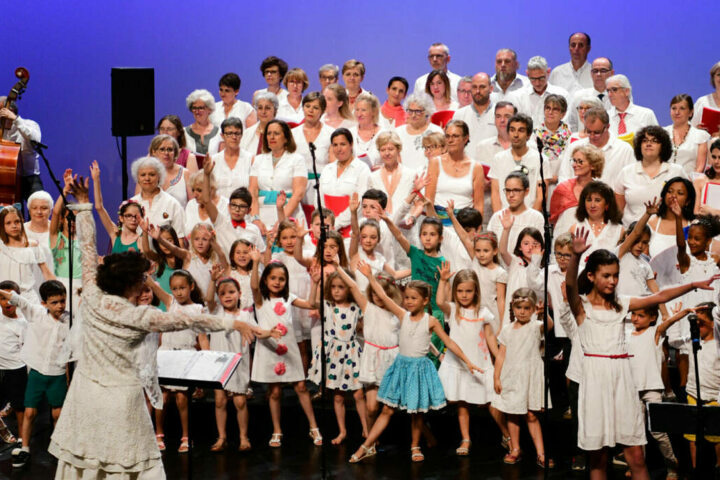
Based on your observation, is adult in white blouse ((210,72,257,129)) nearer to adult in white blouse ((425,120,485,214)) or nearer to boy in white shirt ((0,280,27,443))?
adult in white blouse ((425,120,485,214))

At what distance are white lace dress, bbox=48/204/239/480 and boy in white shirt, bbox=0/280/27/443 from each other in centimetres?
205

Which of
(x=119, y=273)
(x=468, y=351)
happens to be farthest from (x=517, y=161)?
(x=119, y=273)

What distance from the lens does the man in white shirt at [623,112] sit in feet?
20.9

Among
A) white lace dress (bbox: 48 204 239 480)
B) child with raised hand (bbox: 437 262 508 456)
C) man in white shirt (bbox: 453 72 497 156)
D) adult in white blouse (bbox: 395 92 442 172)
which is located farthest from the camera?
man in white shirt (bbox: 453 72 497 156)

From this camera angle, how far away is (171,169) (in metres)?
6.44

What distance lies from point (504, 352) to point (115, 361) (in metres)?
2.20

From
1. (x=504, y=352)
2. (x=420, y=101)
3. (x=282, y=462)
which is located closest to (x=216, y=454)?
(x=282, y=462)

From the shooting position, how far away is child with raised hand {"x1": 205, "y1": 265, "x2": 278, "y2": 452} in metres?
5.21

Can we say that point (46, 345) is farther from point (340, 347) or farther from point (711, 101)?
point (711, 101)

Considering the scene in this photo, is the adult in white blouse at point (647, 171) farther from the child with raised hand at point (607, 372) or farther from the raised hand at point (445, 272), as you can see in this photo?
the child with raised hand at point (607, 372)

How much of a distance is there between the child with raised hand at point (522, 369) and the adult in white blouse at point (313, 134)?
200cm

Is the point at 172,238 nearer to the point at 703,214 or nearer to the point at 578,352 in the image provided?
the point at 578,352

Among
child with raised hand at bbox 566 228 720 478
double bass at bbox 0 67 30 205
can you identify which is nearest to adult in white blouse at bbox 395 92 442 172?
child with raised hand at bbox 566 228 720 478

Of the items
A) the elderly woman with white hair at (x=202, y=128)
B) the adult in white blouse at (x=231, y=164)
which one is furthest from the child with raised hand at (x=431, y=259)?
the elderly woman with white hair at (x=202, y=128)
